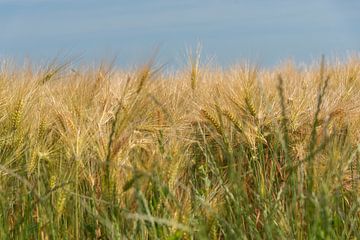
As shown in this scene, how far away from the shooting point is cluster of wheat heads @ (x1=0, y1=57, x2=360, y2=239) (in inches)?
56.1

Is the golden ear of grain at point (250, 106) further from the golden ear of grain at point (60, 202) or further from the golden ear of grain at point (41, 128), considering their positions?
the golden ear of grain at point (60, 202)

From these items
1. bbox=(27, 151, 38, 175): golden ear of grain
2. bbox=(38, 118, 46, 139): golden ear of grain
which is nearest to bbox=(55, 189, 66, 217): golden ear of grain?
bbox=(27, 151, 38, 175): golden ear of grain

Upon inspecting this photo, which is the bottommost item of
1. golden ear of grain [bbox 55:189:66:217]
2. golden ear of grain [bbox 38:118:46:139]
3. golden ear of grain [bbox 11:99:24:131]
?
golden ear of grain [bbox 55:189:66:217]

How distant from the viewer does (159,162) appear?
1680 mm

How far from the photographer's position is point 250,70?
271cm

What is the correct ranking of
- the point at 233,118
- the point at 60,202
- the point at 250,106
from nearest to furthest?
the point at 60,202 < the point at 233,118 < the point at 250,106

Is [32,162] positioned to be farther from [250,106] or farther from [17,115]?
[250,106]

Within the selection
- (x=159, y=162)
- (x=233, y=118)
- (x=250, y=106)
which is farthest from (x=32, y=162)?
(x=250, y=106)

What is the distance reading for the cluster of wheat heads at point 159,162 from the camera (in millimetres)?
1426

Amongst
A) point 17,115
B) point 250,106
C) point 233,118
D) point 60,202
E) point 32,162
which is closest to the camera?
point 60,202

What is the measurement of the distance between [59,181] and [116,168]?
1.20 ft

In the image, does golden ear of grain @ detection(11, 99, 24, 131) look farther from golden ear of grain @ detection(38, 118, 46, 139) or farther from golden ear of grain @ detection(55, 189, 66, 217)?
golden ear of grain @ detection(55, 189, 66, 217)

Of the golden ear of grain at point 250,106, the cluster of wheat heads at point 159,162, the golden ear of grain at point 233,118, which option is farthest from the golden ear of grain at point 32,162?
the golden ear of grain at point 250,106

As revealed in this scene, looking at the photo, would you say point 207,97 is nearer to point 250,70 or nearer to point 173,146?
point 250,70
